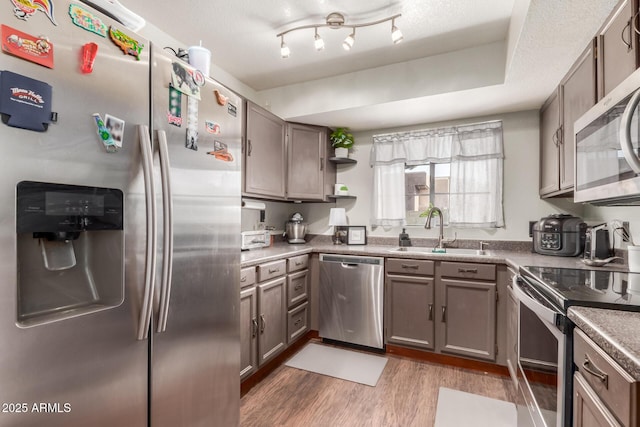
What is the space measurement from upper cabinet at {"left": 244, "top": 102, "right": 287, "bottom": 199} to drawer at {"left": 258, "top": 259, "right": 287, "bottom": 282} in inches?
24.4

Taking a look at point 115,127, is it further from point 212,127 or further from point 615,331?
point 615,331

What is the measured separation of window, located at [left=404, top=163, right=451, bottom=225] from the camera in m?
3.15

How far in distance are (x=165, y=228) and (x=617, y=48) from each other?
2.07m

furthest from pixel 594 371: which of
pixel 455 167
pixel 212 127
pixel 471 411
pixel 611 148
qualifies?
pixel 455 167

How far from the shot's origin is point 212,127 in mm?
1394

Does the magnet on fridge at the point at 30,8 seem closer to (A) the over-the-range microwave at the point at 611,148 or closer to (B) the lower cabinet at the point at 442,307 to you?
(A) the over-the-range microwave at the point at 611,148

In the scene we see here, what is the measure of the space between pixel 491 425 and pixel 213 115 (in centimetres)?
229

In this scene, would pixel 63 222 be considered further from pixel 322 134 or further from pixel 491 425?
pixel 322 134

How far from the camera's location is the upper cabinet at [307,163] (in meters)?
3.09

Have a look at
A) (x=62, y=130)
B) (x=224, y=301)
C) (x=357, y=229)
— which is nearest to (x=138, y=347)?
(x=224, y=301)

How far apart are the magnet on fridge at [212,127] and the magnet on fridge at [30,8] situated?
0.58 metres

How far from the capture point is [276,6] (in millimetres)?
1936

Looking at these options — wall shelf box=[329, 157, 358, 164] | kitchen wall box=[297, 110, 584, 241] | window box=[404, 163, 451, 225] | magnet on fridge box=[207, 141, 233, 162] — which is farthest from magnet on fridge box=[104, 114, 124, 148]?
kitchen wall box=[297, 110, 584, 241]

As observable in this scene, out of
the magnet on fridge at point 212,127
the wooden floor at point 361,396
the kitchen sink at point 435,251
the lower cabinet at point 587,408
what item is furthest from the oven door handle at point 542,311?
the magnet on fridge at point 212,127
